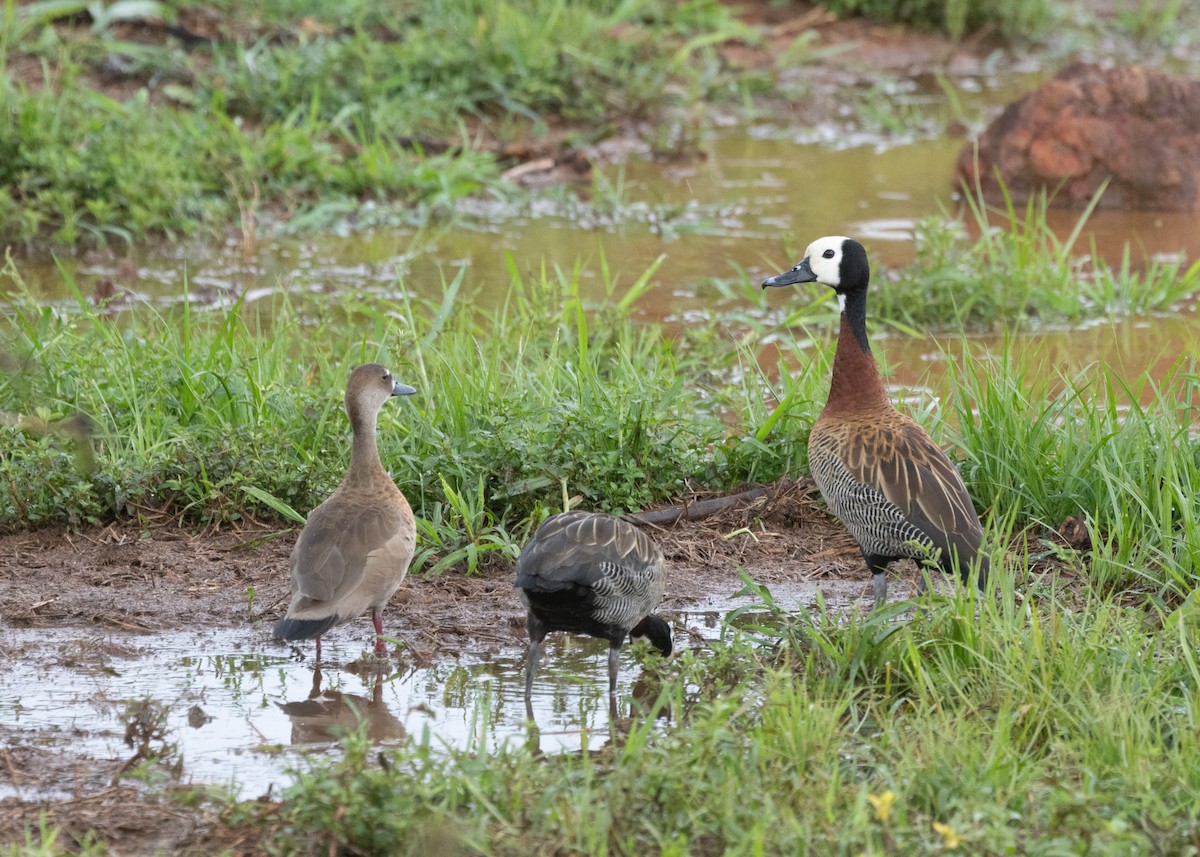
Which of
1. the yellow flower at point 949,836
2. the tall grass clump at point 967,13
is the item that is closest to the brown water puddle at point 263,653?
the yellow flower at point 949,836

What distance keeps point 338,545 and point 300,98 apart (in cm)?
667

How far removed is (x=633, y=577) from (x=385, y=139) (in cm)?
666

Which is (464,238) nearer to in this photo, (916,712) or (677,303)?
(677,303)

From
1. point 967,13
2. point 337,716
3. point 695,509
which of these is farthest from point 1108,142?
point 337,716

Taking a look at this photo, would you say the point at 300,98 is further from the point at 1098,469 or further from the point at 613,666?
the point at 613,666

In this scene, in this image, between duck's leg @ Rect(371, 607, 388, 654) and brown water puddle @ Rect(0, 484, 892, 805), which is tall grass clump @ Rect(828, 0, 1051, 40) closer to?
brown water puddle @ Rect(0, 484, 892, 805)

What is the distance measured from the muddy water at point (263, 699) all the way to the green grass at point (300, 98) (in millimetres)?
4661

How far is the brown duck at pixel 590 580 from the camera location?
478 centimetres

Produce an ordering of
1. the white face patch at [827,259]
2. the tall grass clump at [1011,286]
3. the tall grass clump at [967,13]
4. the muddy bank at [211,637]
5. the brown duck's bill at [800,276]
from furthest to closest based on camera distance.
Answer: the tall grass clump at [967,13], the tall grass clump at [1011,286], the brown duck's bill at [800,276], the white face patch at [827,259], the muddy bank at [211,637]

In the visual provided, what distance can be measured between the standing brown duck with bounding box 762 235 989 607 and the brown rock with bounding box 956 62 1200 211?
208 inches

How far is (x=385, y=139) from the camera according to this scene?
10.9 m

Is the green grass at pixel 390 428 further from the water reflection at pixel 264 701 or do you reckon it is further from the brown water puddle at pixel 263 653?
the water reflection at pixel 264 701

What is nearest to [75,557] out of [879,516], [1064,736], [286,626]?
[286,626]

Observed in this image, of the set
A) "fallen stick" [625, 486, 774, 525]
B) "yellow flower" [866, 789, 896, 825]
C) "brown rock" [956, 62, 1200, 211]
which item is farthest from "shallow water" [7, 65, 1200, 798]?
"yellow flower" [866, 789, 896, 825]
